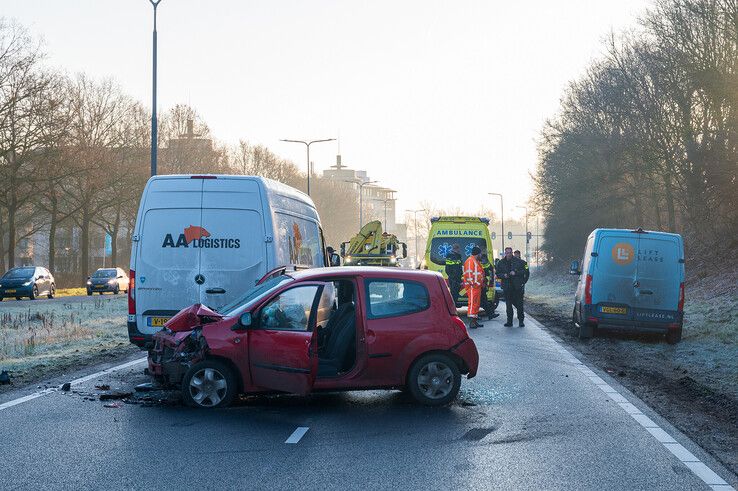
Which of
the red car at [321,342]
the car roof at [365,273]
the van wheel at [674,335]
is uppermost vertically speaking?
the car roof at [365,273]

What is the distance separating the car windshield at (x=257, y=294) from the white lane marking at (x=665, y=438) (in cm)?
376

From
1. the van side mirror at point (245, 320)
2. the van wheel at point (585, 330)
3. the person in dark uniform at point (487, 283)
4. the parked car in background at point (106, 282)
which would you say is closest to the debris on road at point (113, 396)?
Result: the van side mirror at point (245, 320)

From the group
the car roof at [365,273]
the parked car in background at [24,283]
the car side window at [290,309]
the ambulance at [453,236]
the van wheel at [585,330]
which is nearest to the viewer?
the car side window at [290,309]

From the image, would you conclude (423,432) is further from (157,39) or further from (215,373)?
(157,39)

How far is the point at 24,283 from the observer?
41.9m

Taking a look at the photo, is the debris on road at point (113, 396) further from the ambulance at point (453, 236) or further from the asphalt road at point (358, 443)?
the ambulance at point (453, 236)

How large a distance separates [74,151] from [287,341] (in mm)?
35529

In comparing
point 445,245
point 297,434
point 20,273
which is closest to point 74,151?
point 20,273

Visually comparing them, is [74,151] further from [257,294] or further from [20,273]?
[257,294]

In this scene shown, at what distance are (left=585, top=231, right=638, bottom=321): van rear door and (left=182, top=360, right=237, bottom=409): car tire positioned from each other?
33.2 feet

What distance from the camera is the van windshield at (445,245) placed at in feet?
84.3

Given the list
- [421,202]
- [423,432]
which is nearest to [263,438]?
[423,432]

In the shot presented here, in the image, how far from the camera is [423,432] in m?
8.95

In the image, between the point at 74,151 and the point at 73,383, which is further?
the point at 74,151
